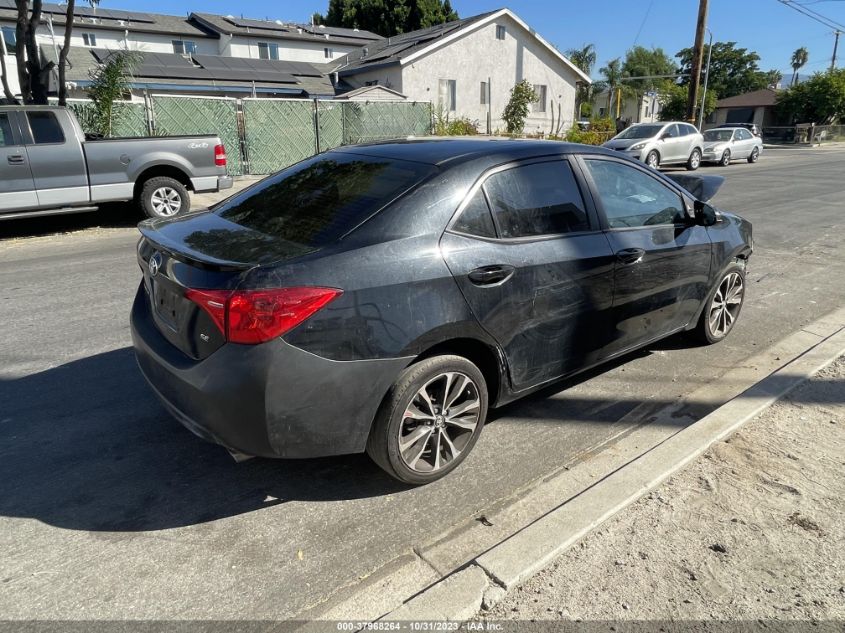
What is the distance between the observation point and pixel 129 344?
485 cm

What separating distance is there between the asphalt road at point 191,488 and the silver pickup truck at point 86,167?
4.69m

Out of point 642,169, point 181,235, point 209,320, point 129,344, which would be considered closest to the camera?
point 209,320

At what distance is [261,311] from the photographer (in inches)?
98.6

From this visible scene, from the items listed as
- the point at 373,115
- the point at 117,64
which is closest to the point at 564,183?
the point at 117,64

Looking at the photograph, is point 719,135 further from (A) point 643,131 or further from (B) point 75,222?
(B) point 75,222

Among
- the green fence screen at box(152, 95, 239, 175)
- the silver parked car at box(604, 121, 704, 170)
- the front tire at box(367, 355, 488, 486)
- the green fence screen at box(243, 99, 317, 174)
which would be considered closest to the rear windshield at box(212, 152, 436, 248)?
the front tire at box(367, 355, 488, 486)

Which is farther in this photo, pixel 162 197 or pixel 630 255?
pixel 162 197

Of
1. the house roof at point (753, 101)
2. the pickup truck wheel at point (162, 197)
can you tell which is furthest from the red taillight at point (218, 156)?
the house roof at point (753, 101)

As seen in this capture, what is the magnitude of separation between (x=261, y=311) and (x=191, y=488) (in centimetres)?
117

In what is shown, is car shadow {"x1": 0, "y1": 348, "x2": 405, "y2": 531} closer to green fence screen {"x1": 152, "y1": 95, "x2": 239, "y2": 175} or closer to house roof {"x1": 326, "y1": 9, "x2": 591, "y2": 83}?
green fence screen {"x1": 152, "y1": 95, "x2": 239, "y2": 175}

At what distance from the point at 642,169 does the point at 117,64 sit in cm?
1373

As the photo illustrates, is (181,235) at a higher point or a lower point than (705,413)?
higher

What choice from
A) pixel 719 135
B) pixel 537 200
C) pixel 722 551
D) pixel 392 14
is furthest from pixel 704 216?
pixel 392 14

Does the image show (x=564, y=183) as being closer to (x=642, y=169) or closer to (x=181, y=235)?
(x=642, y=169)
